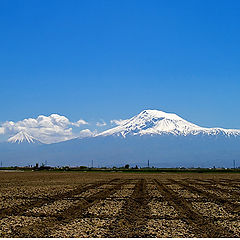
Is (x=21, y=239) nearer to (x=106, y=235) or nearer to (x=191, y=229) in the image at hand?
(x=106, y=235)

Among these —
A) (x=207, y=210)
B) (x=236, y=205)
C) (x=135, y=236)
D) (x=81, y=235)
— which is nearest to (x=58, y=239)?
(x=81, y=235)

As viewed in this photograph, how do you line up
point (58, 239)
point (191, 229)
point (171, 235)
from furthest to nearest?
point (191, 229), point (171, 235), point (58, 239)

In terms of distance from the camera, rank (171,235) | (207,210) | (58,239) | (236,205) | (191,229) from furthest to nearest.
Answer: (236,205)
(207,210)
(191,229)
(171,235)
(58,239)

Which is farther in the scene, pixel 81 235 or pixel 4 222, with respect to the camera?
pixel 4 222

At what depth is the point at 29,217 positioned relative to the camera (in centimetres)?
1880

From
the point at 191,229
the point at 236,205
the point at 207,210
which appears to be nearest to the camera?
the point at 191,229

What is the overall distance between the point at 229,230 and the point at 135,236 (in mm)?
4325

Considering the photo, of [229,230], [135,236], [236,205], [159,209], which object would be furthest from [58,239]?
[236,205]

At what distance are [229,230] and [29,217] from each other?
32.2 ft

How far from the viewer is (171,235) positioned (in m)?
14.7

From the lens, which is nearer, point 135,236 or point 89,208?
point 135,236

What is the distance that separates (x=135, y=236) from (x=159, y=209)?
8.01 metres

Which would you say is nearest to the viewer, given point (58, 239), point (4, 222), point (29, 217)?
point (58, 239)

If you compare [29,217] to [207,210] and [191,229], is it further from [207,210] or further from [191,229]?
[207,210]
